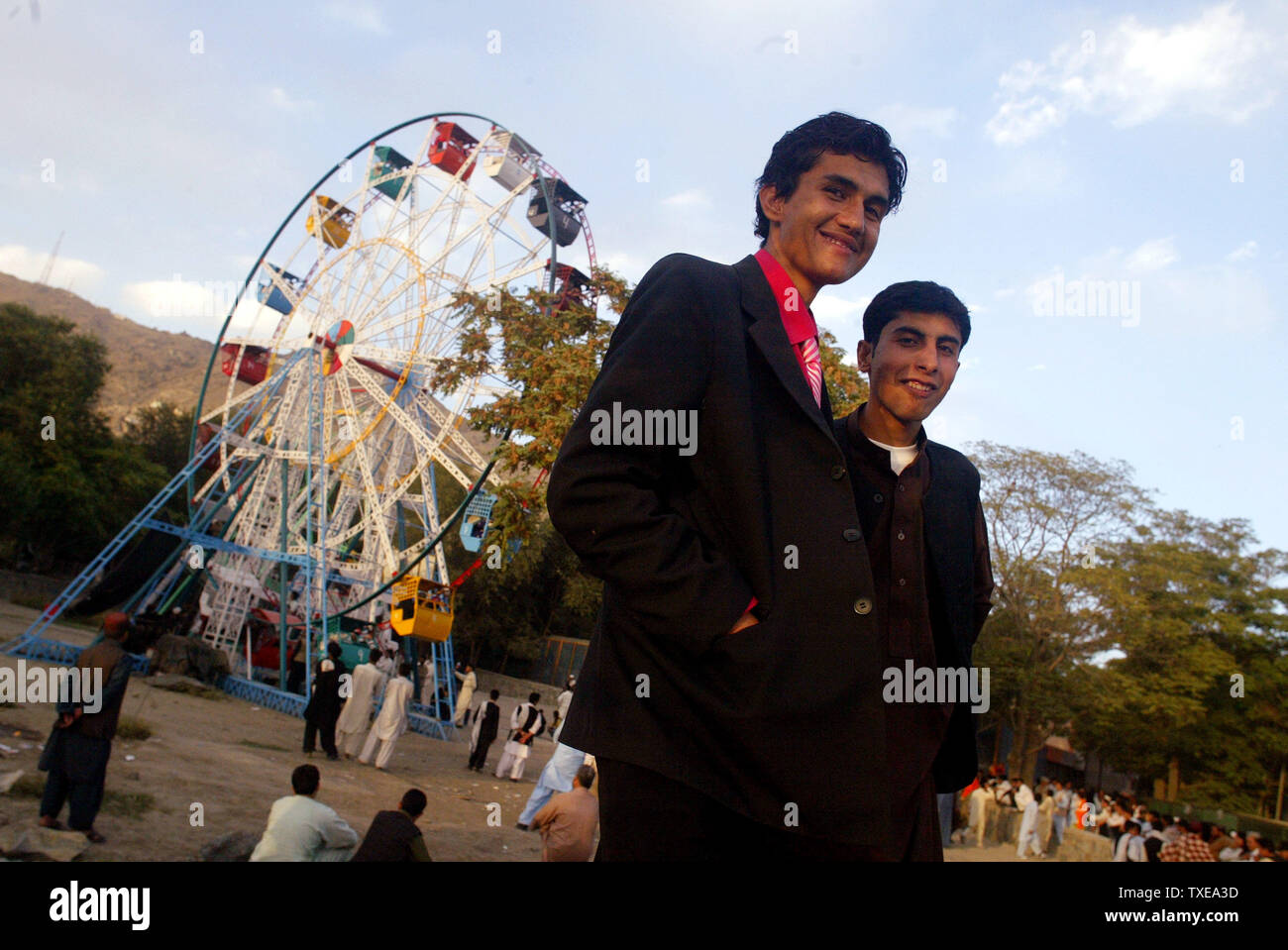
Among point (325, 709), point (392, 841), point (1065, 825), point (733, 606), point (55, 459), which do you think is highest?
point (55, 459)

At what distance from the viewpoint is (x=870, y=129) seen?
2.15 m

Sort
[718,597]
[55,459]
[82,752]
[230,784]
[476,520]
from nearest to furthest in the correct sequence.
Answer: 1. [718,597]
2. [82,752]
3. [230,784]
4. [476,520]
5. [55,459]

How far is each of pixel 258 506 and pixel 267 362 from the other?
15.1 feet

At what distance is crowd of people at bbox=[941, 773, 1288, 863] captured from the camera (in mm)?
13688

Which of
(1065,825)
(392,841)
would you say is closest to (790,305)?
(392,841)

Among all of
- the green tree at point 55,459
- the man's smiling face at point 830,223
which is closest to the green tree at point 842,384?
the man's smiling face at point 830,223

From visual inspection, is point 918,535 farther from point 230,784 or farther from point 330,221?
point 330,221

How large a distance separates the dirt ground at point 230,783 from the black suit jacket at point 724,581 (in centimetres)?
677

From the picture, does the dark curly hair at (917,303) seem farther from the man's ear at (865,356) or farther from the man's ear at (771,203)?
the man's ear at (771,203)

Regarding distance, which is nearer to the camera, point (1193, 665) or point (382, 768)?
point (382, 768)

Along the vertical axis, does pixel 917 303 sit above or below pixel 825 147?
below

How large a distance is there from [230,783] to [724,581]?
1056 centimetres

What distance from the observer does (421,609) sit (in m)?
19.8
